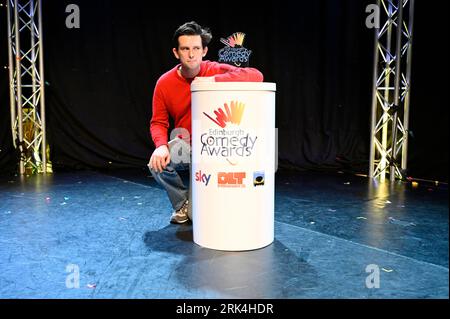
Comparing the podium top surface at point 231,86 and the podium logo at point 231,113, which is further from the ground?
the podium top surface at point 231,86

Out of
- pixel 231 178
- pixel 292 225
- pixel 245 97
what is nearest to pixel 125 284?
pixel 231 178

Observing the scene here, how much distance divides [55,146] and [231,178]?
161 inches

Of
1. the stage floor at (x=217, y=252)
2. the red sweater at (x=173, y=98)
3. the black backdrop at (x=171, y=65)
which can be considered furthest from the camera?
the black backdrop at (x=171, y=65)

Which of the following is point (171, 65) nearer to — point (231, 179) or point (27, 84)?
point (27, 84)

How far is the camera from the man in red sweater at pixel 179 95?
2.74 m

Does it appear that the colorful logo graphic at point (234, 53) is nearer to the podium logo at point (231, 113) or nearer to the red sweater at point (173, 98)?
the red sweater at point (173, 98)

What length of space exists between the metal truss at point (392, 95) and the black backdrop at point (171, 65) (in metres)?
0.45

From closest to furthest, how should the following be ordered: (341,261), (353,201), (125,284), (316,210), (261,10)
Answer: (125,284)
(341,261)
(316,210)
(353,201)
(261,10)

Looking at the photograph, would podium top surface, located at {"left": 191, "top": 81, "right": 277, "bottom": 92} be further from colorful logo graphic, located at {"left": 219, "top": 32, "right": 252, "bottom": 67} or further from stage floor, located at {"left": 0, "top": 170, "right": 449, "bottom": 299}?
colorful logo graphic, located at {"left": 219, "top": 32, "right": 252, "bottom": 67}

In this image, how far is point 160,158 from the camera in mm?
2725

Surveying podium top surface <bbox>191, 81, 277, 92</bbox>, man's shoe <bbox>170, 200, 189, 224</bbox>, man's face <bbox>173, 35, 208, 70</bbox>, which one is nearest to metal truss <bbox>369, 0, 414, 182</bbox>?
man's shoe <bbox>170, 200, 189, 224</bbox>

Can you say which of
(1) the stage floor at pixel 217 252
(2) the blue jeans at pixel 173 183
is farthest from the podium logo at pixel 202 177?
(2) the blue jeans at pixel 173 183

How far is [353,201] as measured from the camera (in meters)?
3.96

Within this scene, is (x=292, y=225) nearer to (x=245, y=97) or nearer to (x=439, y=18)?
(x=245, y=97)
